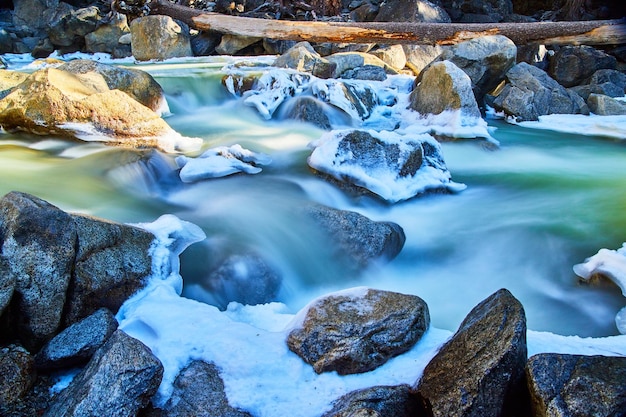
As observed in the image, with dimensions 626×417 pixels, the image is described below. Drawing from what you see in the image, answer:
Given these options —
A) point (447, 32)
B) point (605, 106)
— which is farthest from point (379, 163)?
point (447, 32)

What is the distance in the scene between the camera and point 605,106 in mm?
9859

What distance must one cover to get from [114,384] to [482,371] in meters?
1.58

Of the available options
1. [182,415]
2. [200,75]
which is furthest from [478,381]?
[200,75]

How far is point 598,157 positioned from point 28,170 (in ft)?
23.9

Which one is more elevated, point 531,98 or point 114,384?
point 114,384

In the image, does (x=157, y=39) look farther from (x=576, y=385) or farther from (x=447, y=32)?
(x=576, y=385)

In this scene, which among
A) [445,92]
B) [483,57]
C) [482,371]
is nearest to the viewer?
[482,371]

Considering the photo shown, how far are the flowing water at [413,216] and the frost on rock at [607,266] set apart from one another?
82 mm

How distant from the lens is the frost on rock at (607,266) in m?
3.67

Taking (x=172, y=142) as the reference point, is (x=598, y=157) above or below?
below

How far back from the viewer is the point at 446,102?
800 cm

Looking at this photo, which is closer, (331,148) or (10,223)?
(10,223)

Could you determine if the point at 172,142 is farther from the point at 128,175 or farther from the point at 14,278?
the point at 14,278

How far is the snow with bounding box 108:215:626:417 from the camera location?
7.91 ft
